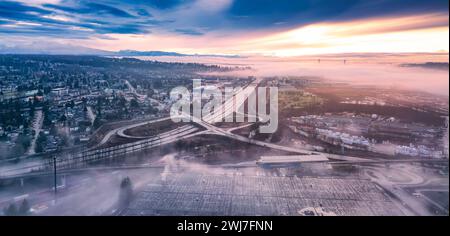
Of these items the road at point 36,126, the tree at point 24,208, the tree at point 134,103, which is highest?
the tree at point 134,103

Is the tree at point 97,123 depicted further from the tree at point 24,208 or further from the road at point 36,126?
the tree at point 24,208

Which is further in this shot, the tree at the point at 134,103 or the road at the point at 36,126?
the tree at the point at 134,103

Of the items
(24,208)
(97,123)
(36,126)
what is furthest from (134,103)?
(24,208)

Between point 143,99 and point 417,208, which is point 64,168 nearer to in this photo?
point 143,99

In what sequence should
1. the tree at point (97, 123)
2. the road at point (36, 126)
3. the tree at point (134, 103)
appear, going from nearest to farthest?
1. the road at point (36, 126)
2. the tree at point (97, 123)
3. the tree at point (134, 103)

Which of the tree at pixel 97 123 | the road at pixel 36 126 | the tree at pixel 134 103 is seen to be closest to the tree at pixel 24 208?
the road at pixel 36 126

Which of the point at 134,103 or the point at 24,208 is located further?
the point at 134,103

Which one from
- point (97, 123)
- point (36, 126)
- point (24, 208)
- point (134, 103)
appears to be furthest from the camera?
point (134, 103)

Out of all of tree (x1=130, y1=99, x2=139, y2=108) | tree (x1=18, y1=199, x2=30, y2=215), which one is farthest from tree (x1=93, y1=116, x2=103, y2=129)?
tree (x1=18, y1=199, x2=30, y2=215)

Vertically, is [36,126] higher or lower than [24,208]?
higher

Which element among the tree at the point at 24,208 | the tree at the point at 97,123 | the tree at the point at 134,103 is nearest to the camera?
the tree at the point at 24,208

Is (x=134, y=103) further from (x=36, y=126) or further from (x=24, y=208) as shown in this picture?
(x=24, y=208)
